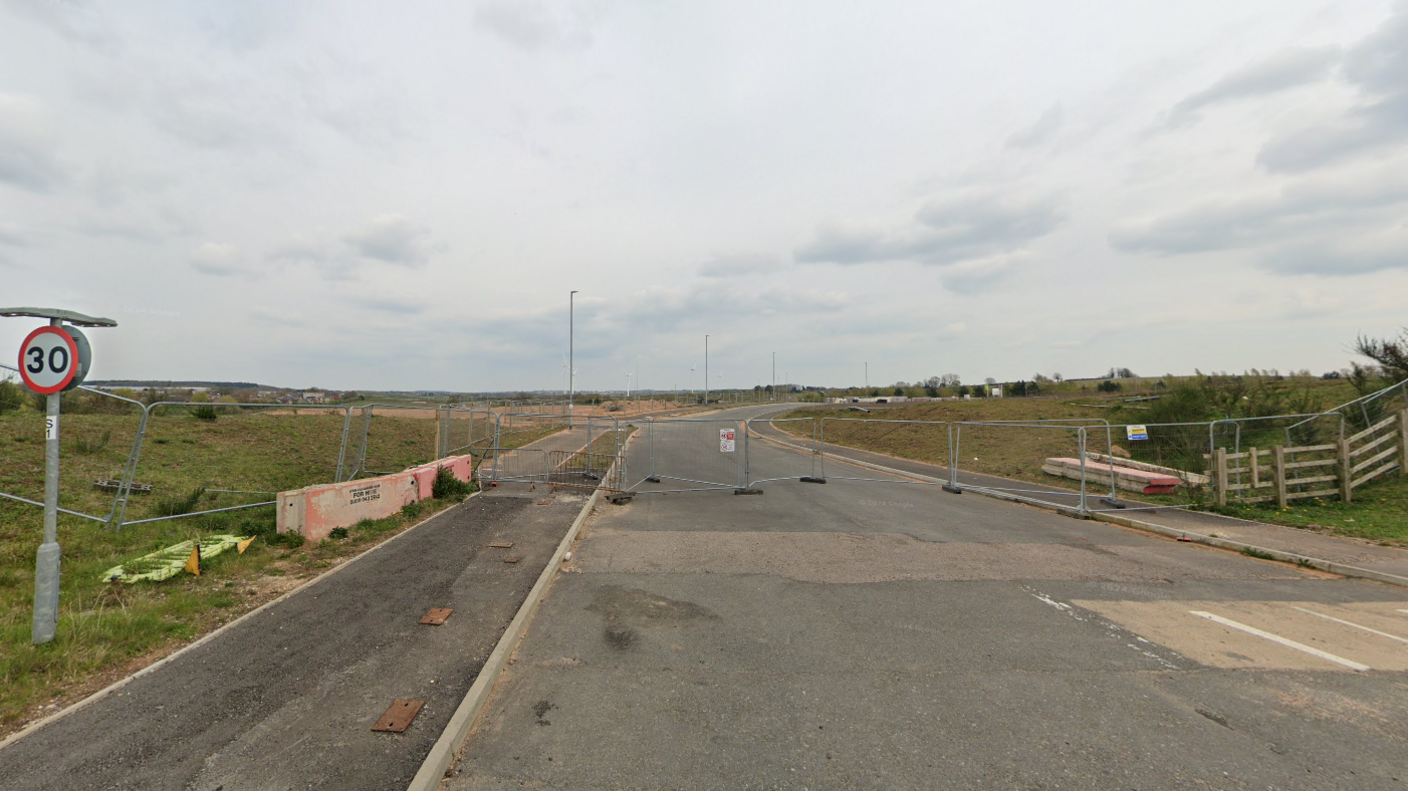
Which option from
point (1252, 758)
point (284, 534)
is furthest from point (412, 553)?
point (1252, 758)

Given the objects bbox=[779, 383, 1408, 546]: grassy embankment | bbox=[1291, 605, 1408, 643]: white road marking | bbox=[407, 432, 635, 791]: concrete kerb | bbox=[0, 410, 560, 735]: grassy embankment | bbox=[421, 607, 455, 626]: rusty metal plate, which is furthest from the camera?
bbox=[779, 383, 1408, 546]: grassy embankment

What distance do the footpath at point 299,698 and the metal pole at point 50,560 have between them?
4.11ft

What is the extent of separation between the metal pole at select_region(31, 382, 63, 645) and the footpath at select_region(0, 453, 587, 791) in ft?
4.11

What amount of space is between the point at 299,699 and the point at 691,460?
13394 mm

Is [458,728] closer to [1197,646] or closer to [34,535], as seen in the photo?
[1197,646]

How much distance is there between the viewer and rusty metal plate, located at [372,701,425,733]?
12.5ft

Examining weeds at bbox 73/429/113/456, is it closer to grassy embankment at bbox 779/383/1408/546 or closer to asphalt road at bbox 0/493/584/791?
asphalt road at bbox 0/493/584/791

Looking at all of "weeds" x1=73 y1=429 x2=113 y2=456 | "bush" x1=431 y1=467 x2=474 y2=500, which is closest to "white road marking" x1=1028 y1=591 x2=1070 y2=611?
"bush" x1=431 y1=467 x2=474 y2=500

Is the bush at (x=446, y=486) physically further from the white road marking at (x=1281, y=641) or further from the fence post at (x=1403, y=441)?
the fence post at (x=1403, y=441)

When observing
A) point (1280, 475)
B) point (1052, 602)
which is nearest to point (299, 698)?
point (1052, 602)

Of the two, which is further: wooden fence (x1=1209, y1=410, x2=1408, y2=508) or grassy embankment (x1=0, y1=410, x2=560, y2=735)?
wooden fence (x1=1209, y1=410, x2=1408, y2=508)

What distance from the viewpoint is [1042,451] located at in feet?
66.4

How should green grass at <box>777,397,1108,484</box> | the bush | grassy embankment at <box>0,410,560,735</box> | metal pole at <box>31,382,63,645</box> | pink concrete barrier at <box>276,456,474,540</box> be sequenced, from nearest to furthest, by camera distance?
1. grassy embankment at <box>0,410,560,735</box>
2. metal pole at <box>31,382,63,645</box>
3. pink concrete barrier at <box>276,456,474,540</box>
4. the bush
5. green grass at <box>777,397,1108,484</box>

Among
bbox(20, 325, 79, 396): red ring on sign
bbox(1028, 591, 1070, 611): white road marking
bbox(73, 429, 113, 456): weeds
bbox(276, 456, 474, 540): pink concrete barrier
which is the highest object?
bbox(20, 325, 79, 396): red ring on sign
